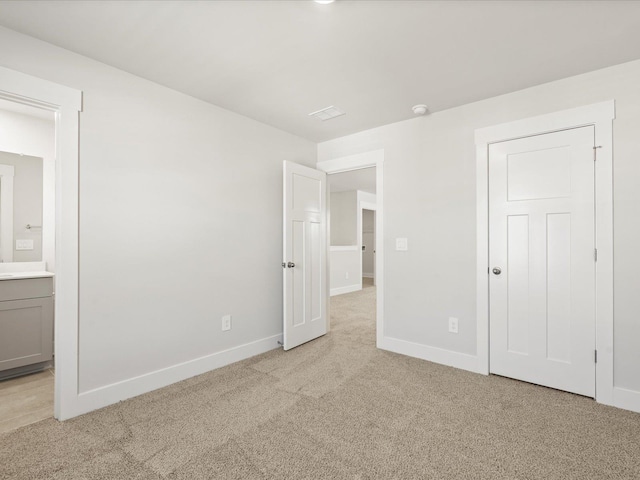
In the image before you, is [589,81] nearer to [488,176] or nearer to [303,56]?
[488,176]

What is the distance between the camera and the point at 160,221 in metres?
2.54

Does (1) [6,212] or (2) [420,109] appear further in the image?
(1) [6,212]

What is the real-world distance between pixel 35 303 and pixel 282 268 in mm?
2273

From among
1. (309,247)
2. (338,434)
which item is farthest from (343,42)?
(338,434)

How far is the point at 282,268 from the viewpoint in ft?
11.6

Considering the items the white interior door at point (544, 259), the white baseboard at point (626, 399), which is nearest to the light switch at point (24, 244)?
the white interior door at point (544, 259)

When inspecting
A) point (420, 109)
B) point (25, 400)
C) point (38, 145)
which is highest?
point (420, 109)

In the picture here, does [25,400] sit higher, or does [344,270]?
[344,270]

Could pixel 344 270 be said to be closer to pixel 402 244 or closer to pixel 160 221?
pixel 402 244

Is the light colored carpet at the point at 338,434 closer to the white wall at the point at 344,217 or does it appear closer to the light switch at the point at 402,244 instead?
the light switch at the point at 402,244

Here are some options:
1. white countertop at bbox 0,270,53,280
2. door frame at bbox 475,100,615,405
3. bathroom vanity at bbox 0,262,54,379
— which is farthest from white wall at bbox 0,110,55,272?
door frame at bbox 475,100,615,405

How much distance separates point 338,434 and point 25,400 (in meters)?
2.33

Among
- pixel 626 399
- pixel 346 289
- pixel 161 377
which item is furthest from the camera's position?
pixel 346 289

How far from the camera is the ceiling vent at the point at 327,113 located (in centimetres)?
297
